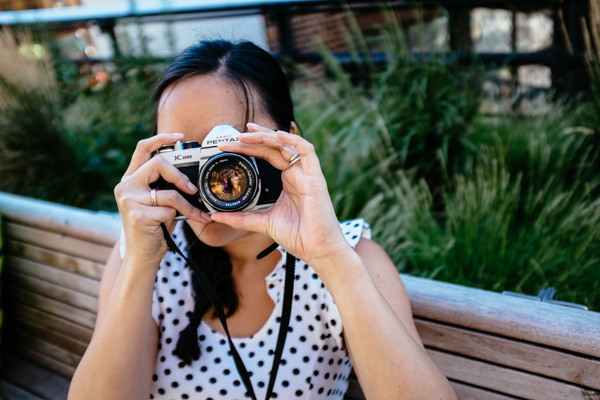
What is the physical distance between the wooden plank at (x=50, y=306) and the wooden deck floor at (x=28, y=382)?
248 mm

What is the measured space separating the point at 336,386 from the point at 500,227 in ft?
2.86

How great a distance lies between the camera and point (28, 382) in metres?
1.99

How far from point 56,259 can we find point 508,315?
5.66 ft

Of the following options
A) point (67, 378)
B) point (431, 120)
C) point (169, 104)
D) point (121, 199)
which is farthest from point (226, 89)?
point (431, 120)

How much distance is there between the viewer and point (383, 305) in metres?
1.03

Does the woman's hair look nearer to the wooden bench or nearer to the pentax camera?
the pentax camera

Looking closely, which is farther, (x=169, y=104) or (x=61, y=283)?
(x=61, y=283)

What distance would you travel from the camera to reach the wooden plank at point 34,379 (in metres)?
1.91

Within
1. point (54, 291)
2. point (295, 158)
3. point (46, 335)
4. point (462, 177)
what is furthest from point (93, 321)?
point (462, 177)

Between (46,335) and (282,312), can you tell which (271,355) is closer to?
(282,312)

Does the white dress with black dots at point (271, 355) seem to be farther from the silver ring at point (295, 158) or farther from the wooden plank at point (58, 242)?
the wooden plank at point (58, 242)

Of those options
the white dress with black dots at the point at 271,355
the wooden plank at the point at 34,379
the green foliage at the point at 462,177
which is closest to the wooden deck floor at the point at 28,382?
the wooden plank at the point at 34,379

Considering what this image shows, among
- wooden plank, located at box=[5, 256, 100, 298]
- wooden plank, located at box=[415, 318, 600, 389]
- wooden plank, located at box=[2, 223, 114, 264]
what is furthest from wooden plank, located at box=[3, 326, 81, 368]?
wooden plank, located at box=[415, 318, 600, 389]

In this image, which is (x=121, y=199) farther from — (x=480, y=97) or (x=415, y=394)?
(x=480, y=97)
